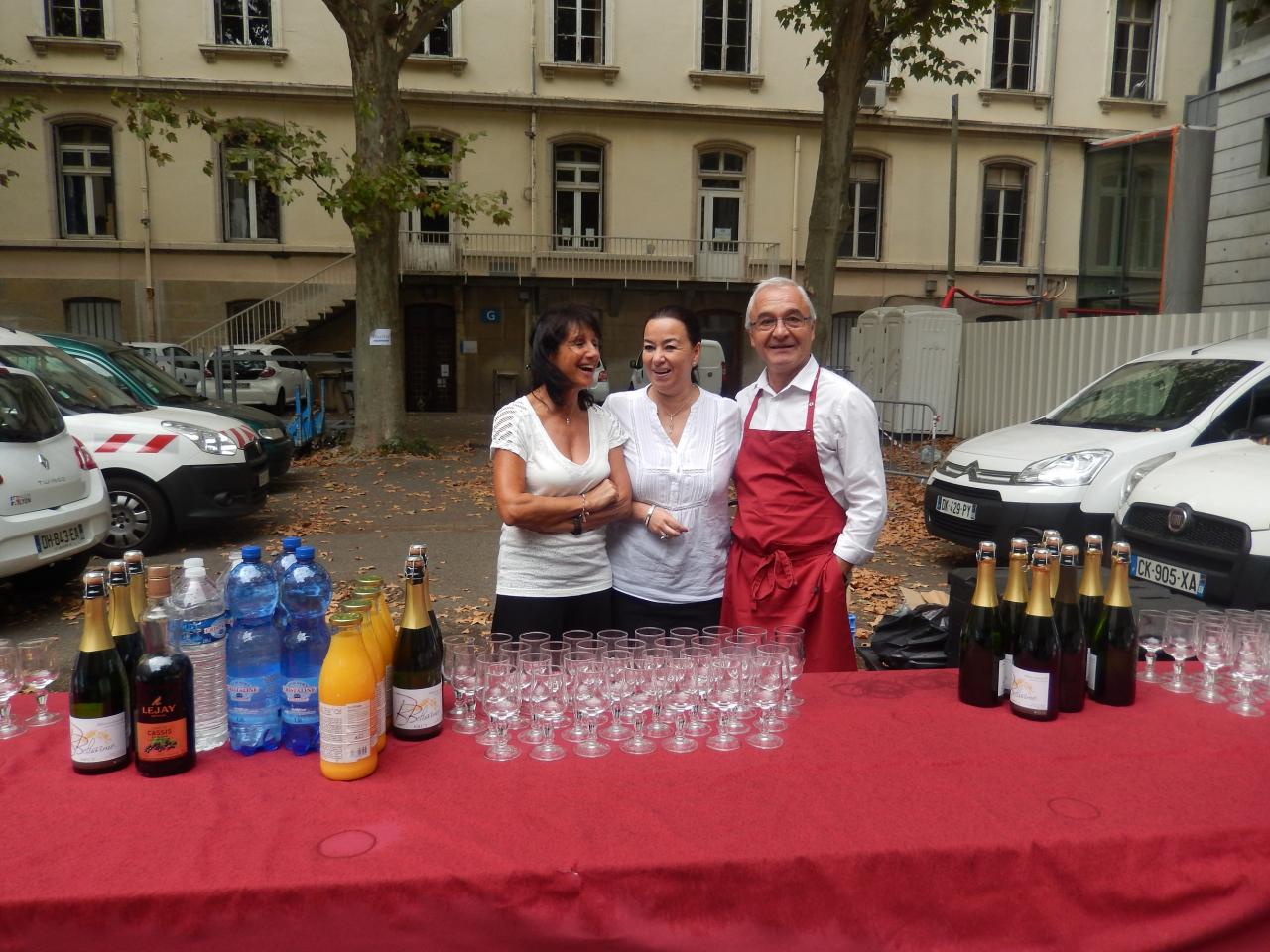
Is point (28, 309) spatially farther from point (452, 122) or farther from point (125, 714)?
point (125, 714)

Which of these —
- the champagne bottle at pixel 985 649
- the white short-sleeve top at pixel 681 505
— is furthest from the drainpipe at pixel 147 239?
the champagne bottle at pixel 985 649

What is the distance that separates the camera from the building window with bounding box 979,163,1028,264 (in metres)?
25.7

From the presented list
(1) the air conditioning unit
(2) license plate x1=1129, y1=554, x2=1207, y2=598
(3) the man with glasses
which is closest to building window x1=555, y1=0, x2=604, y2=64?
(1) the air conditioning unit

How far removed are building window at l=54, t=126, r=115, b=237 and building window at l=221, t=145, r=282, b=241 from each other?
8.82 ft

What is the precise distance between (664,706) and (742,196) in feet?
79.8

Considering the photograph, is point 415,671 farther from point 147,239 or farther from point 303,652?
point 147,239

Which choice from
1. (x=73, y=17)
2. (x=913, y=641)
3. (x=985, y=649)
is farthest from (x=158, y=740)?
(x=73, y=17)

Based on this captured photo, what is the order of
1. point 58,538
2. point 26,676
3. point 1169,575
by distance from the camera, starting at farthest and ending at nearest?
1. point 58,538
2. point 1169,575
3. point 26,676

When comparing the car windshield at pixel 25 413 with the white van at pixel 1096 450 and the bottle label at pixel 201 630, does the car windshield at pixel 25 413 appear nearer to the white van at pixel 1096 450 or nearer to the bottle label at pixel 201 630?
the bottle label at pixel 201 630

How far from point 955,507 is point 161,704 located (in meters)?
6.59

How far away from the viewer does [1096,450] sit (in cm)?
698

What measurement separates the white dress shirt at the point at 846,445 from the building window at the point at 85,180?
24.4m

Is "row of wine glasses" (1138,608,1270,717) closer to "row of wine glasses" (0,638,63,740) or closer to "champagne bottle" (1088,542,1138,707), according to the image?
"champagne bottle" (1088,542,1138,707)

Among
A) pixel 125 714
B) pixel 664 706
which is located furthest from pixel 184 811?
pixel 664 706
